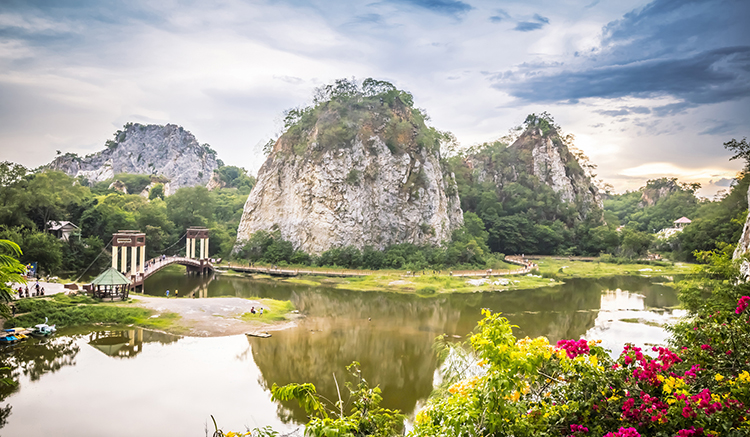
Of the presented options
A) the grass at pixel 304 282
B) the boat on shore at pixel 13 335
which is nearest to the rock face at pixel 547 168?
the grass at pixel 304 282

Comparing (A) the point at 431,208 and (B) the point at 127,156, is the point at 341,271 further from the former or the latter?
(B) the point at 127,156

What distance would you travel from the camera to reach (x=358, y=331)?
2261 centimetres

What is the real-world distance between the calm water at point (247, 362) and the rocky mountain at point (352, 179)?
2033 cm

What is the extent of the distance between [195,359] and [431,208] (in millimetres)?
40006

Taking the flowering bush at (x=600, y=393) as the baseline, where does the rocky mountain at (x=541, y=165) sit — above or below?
above

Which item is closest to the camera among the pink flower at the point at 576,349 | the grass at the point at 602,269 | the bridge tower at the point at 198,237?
the pink flower at the point at 576,349

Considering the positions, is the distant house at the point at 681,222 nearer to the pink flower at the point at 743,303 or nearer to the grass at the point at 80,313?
the grass at the point at 80,313

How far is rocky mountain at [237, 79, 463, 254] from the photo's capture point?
50781mm

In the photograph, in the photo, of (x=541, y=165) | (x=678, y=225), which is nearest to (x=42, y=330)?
(x=541, y=165)

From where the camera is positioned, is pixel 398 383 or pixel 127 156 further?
pixel 127 156

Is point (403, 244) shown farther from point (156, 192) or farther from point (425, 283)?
point (156, 192)

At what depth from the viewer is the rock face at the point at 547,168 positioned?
73000 mm

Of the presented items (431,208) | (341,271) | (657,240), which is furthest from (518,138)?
(341,271)

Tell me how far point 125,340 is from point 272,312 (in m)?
7.61
